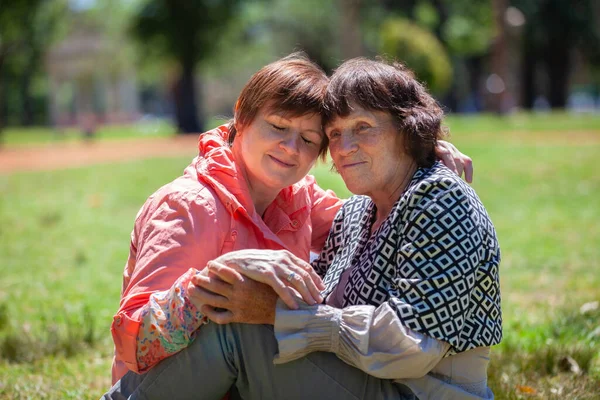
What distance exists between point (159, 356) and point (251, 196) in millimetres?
788

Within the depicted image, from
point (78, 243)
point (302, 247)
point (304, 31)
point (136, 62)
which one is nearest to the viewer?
point (302, 247)

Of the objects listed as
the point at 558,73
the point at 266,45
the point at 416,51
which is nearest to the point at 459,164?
the point at 416,51

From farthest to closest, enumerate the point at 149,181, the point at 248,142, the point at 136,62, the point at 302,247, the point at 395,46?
the point at 136,62 → the point at 395,46 → the point at 149,181 → the point at 302,247 → the point at 248,142

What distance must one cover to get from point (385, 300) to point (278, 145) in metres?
0.77

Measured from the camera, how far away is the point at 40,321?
16.9 feet

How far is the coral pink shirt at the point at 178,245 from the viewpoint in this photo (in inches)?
88.3

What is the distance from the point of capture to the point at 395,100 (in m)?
2.45

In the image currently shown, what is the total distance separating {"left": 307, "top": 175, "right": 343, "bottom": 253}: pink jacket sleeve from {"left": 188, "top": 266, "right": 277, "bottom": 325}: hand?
1001 mm

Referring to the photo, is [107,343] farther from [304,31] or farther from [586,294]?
[304,31]

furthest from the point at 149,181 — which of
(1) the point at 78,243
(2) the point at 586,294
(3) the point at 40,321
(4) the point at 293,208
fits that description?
(4) the point at 293,208

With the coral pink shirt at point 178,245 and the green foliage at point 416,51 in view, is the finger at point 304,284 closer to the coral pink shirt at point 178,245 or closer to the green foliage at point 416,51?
the coral pink shirt at point 178,245

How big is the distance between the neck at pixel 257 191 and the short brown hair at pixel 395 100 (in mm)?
462

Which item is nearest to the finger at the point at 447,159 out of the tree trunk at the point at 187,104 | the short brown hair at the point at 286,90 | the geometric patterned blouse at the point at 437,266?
the geometric patterned blouse at the point at 437,266

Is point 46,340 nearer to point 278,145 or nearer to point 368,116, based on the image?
point 278,145
